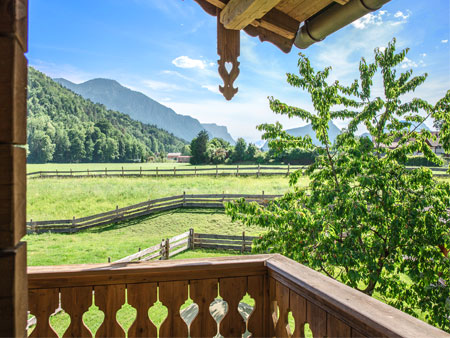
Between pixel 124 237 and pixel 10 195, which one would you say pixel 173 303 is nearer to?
pixel 10 195

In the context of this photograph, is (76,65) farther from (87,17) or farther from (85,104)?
(85,104)

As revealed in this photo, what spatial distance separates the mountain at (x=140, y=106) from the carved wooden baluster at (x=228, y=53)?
150m

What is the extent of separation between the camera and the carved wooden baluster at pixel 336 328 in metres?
0.80

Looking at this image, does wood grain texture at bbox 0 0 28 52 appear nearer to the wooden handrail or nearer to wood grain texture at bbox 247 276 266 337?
the wooden handrail

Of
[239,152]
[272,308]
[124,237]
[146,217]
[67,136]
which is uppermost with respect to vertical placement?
[67,136]

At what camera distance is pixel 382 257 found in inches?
129

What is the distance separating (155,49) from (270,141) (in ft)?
267

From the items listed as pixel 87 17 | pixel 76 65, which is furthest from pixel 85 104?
pixel 76 65

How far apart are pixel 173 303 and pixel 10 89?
1010mm

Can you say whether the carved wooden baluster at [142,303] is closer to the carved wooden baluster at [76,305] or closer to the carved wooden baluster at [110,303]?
the carved wooden baluster at [110,303]

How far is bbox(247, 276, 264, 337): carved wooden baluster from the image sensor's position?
121 cm

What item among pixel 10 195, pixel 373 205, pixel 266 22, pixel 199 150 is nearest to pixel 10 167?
pixel 10 195

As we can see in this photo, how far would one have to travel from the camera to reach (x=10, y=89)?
1.58ft

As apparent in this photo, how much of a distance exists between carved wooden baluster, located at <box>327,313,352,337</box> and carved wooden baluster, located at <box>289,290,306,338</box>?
126 millimetres
